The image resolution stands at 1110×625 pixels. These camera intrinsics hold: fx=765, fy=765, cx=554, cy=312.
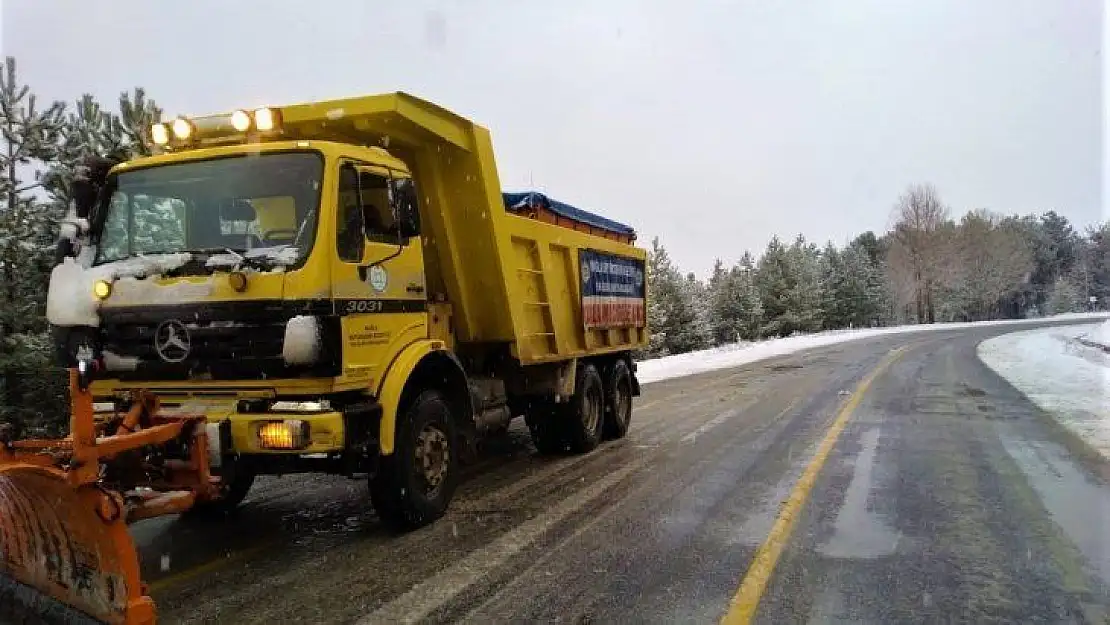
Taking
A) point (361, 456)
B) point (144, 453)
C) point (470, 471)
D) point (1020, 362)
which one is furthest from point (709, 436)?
point (1020, 362)

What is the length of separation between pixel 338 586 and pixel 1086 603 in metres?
4.02

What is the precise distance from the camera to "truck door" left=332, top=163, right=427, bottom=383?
491cm

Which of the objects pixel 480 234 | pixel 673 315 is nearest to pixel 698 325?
pixel 673 315

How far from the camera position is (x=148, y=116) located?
1229 cm

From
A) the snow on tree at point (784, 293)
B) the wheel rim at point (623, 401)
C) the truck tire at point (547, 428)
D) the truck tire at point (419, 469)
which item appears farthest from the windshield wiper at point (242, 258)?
the snow on tree at point (784, 293)

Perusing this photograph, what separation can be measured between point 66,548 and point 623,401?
23.4ft

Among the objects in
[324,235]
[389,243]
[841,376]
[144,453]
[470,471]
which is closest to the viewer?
[144,453]

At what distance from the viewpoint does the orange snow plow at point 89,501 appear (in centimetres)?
345

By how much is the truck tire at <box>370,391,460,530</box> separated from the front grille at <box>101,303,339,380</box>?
885mm

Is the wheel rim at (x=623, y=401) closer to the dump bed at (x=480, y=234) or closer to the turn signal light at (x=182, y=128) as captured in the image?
the dump bed at (x=480, y=234)

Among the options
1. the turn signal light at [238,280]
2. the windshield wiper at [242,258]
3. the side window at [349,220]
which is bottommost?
the turn signal light at [238,280]

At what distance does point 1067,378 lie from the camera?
15.9 m

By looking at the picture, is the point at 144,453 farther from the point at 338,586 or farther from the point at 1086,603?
the point at 1086,603

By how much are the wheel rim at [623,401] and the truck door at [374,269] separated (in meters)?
4.44
